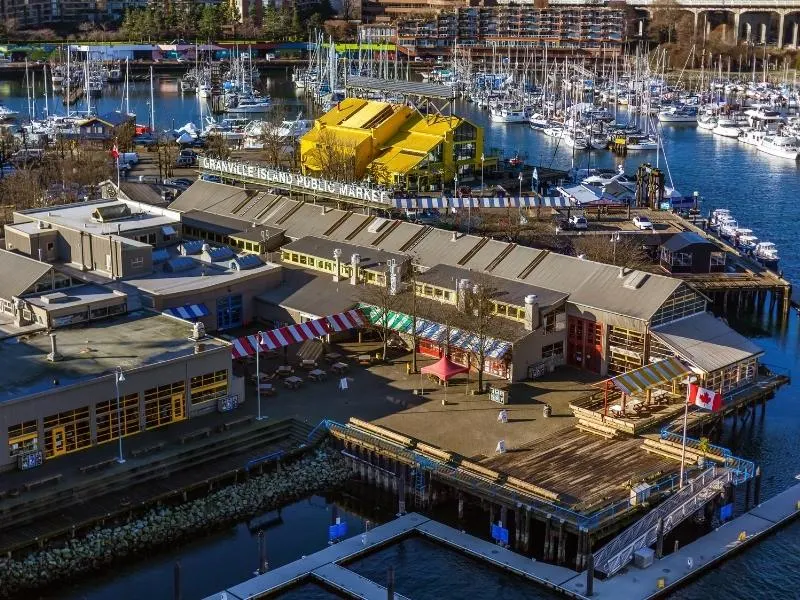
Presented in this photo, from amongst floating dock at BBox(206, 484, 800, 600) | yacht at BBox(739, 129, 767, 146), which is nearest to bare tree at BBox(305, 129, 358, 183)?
floating dock at BBox(206, 484, 800, 600)

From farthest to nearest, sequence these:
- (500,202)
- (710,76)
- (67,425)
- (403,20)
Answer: (403,20) → (710,76) → (500,202) → (67,425)

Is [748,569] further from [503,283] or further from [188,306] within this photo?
[188,306]

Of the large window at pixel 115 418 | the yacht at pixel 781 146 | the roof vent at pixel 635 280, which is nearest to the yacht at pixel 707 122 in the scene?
the yacht at pixel 781 146

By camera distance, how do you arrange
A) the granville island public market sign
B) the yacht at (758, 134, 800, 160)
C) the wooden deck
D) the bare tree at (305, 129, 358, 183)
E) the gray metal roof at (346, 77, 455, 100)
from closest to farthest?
the wooden deck, the granville island public market sign, the bare tree at (305, 129, 358, 183), the gray metal roof at (346, 77, 455, 100), the yacht at (758, 134, 800, 160)

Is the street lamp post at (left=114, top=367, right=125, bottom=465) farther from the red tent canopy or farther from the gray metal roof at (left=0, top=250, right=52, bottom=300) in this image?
the red tent canopy

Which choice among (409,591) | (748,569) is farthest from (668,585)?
(409,591)

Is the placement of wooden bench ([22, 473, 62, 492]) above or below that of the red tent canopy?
below

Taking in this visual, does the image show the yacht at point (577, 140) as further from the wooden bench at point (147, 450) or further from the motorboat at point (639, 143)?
the wooden bench at point (147, 450)
